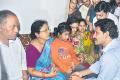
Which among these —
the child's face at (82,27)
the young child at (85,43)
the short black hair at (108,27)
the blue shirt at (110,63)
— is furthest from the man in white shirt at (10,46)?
the child's face at (82,27)

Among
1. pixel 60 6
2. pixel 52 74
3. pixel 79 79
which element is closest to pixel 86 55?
pixel 52 74

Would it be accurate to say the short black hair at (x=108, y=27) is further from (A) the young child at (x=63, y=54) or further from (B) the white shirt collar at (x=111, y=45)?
(A) the young child at (x=63, y=54)

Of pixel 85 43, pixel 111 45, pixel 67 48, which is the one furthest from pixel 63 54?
pixel 111 45

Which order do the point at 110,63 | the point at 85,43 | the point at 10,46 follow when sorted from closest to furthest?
1. the point at 10,46
2. the point at 110,63
3. the point at 85,43

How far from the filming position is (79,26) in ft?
15.0

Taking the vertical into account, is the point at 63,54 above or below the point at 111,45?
below

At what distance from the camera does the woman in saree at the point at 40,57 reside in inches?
140

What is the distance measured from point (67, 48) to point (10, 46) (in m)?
1.45

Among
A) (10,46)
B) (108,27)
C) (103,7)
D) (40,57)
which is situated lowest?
(40,57)

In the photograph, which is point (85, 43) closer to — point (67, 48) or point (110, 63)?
point (67, 48)

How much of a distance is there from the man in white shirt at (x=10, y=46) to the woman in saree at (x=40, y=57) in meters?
0.93

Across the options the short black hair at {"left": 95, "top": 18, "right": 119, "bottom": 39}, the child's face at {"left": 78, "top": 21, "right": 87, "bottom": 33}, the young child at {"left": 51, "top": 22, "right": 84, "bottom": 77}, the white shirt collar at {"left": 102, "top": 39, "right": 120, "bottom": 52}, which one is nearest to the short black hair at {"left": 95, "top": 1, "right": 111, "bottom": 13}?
the child's face at {"left": 78, "top": 21, "right": 87, "bottom": 33}

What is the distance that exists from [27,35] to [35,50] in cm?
184

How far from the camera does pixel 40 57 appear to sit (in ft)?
11.8
